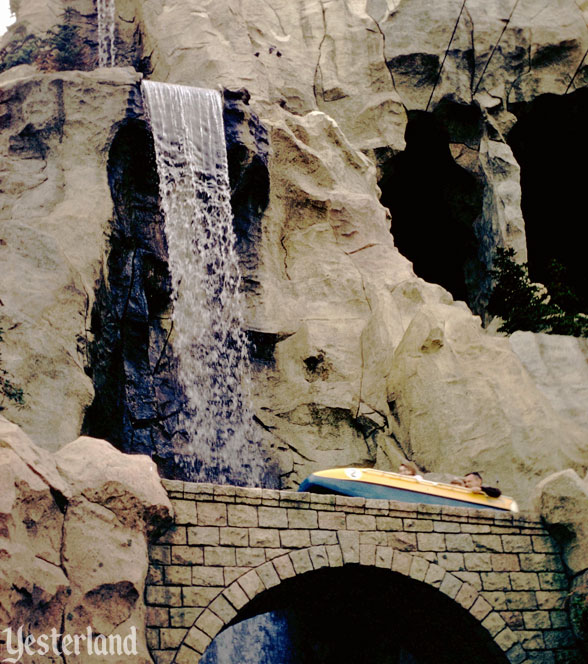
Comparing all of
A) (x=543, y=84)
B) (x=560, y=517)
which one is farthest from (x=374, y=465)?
(x=543, y=84)

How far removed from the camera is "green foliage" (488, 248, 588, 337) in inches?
718

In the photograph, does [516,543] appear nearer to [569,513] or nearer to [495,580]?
[495,580]

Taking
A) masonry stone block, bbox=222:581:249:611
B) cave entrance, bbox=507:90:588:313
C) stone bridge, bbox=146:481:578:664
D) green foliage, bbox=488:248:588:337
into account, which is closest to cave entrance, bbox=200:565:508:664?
stone bridge, bbox=146:481:578:664

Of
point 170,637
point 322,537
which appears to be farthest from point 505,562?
point 170,637

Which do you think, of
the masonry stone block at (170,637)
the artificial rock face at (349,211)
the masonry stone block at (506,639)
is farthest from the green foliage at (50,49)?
the masonry stone block at (506,639)

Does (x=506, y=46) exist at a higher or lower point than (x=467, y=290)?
higher

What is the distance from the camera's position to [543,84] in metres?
22.7

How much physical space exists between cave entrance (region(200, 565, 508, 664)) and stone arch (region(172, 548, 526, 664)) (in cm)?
11

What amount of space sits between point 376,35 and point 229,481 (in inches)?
512

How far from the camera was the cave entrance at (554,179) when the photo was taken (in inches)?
919

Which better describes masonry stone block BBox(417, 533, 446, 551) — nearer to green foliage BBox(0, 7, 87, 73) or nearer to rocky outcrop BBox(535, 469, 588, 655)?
rocky outcrop BBox(535, 469, 588, 655)

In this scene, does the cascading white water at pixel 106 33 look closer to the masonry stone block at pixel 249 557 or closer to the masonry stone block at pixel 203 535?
the masonry stone block at pixel 203 535

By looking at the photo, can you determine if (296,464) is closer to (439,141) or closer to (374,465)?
(374,465)

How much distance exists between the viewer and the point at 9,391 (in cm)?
1055
